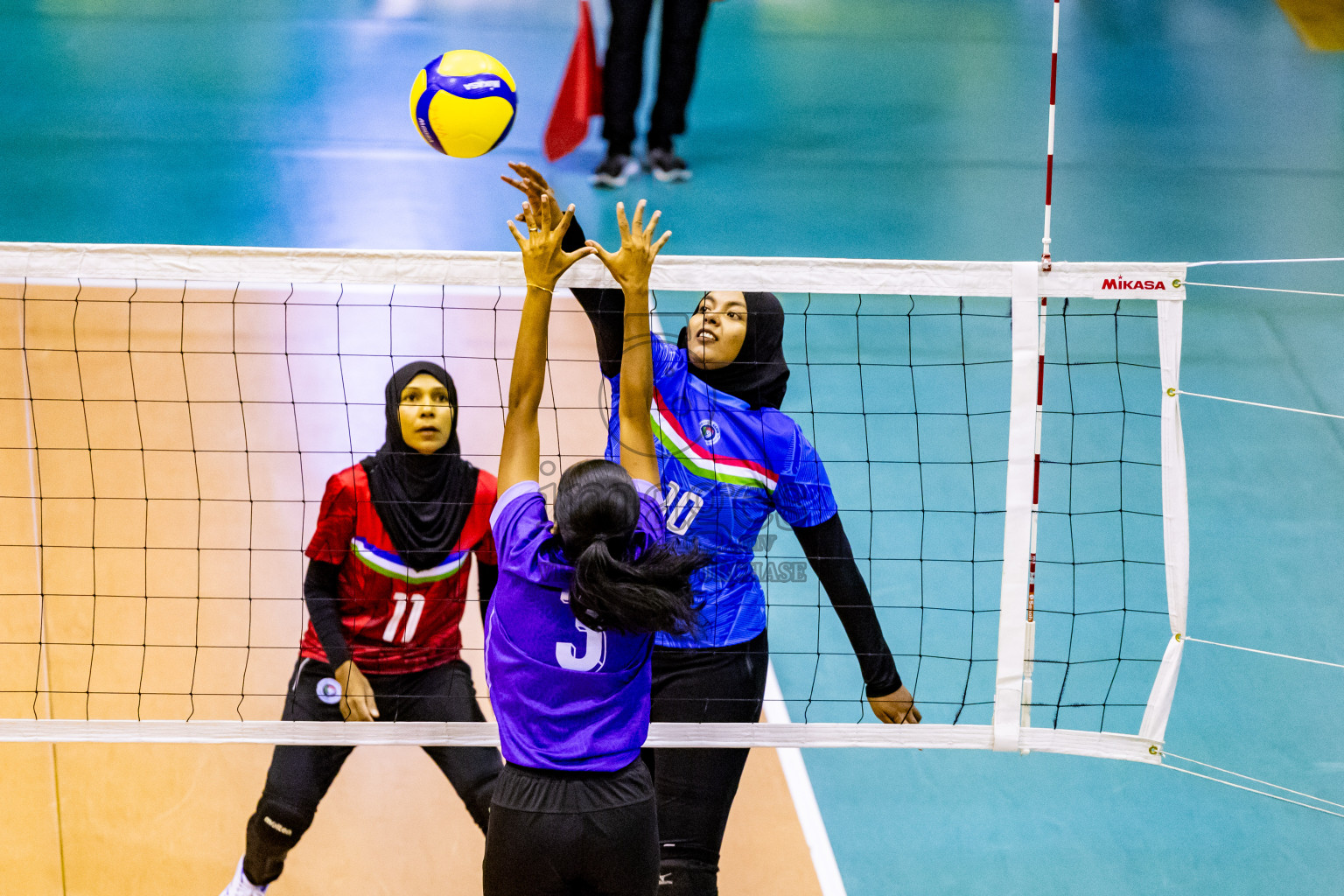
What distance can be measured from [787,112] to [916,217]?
6.15 feet

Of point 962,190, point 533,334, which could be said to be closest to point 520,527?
point 533,334

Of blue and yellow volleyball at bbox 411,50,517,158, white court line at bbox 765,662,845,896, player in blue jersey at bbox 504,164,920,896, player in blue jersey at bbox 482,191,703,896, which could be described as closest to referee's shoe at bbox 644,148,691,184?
white court line at bbox 765,662,845,896

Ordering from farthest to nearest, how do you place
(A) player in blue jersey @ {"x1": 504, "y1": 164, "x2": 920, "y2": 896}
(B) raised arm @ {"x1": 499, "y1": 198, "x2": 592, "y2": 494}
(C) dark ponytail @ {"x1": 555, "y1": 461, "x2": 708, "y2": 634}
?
(A) player in blue jersey @ {"x1": 504, "y1": 164, "x2": 920, "y2": 896} < (B) raised arm @ {"x1": 499, "y1": 198, "x2": 592, "y2": 494} < (C) dark ponytail @ {"x1": 555, "y1": 461, "x2": 708, "y2": 634}

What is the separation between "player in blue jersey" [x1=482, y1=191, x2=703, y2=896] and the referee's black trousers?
5.43 m

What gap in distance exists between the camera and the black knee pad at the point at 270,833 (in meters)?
3.63

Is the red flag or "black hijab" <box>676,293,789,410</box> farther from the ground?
the red flag

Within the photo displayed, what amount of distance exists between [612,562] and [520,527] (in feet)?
0.98

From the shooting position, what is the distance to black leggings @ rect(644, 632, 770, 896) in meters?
3.29

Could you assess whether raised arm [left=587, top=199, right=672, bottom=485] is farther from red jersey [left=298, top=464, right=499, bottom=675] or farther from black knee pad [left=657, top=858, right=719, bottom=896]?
black knee pad [left=657, top=858, right=719, bottom=896]

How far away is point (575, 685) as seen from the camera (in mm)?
2676

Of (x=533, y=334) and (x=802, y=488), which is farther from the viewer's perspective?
(x=802, y=488)

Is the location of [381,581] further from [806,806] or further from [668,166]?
[668,166]

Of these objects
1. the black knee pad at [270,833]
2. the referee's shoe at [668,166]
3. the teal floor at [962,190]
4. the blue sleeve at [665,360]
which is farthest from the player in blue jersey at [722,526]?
the referee's shoe at [668,166]

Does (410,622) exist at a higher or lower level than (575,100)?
lower
